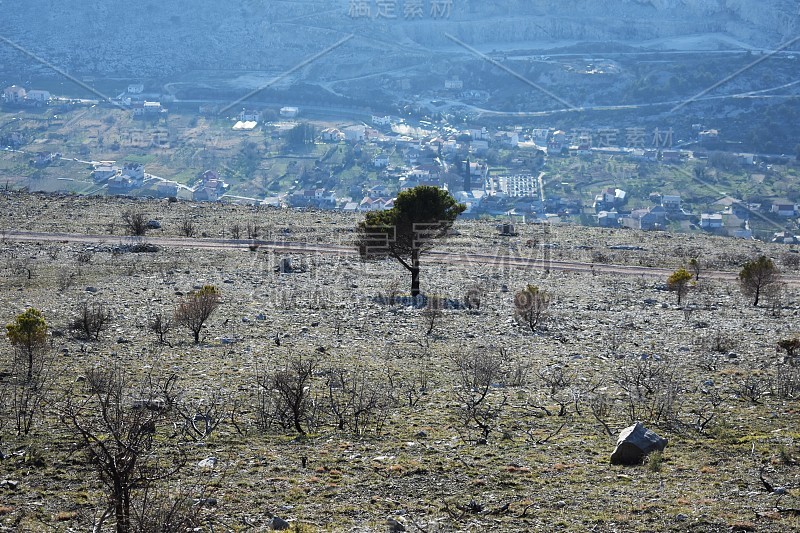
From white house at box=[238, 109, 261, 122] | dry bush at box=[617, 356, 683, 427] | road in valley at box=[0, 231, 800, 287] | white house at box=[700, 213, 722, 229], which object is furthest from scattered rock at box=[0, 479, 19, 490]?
white house at box=[238, 109, 261, 122]

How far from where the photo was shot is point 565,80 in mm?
93000

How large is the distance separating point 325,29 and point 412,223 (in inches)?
4045

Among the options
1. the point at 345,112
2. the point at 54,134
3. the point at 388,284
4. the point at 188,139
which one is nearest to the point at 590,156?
the point at 345,112

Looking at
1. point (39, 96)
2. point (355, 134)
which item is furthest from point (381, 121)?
point (39, 96)

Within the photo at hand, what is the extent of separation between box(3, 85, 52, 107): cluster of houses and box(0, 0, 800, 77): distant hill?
14874 millimetres

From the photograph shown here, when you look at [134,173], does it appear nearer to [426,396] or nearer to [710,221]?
[710,221]

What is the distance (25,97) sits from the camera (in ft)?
266

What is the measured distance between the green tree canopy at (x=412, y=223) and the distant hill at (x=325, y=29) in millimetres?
85382

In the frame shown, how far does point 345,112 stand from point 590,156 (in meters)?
28.0

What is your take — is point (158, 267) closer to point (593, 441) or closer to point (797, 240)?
point (593, 441)

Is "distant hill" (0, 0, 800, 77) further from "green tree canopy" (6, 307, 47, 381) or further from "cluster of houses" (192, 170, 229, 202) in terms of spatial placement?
"green tree canopy" (6, 307, 47, 381)

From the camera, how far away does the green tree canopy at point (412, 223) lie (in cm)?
1692

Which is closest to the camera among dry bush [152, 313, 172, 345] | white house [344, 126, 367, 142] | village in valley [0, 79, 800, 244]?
dry bush [152, 313, 172, 345]

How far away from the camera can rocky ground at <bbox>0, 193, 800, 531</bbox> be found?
6379 mm
